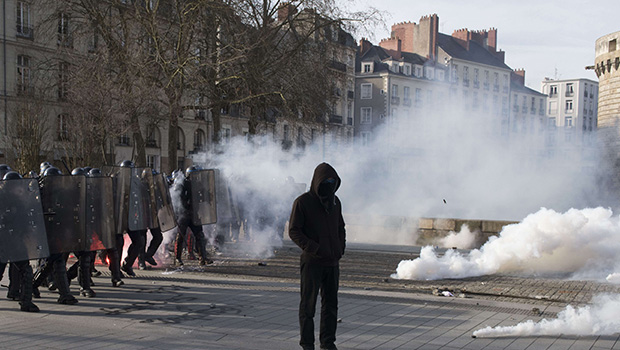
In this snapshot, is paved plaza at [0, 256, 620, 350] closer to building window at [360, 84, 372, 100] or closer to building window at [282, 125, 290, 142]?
building window at [282, 125, 290, 142]

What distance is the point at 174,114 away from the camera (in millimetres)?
18406

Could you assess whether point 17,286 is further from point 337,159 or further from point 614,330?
point 337,159

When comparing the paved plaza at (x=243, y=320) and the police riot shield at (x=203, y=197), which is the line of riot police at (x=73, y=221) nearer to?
the paved plaza at (x=243, y=320)

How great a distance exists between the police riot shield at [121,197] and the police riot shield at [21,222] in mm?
2199

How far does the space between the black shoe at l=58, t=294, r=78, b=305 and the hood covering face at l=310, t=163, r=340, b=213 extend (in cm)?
410

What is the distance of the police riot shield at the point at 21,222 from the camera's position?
7.13 m

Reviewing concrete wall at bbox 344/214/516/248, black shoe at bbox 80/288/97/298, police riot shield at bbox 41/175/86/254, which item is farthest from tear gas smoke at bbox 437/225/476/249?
police riot shield at bbox 41/175/86/254

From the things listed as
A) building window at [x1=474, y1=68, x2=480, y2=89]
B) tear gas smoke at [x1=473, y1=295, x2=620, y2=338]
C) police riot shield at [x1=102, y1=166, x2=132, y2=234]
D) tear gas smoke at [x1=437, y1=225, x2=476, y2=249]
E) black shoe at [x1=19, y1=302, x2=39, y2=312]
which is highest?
building window at [x1=474, y1=68, x2=480, y2=89]

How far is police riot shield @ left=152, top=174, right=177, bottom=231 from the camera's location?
426 inches

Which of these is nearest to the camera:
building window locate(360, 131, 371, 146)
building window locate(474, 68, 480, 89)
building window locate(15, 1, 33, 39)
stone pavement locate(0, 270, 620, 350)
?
stone pavement locate(0, 270, 620, 350)

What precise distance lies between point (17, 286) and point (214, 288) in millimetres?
2745

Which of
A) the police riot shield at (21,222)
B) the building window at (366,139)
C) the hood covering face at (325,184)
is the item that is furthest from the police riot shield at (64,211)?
the building window at (366,139)

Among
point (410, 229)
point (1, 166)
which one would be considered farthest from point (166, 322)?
point (410, 229)

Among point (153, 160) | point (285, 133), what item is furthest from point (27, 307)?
point (153, 160)
